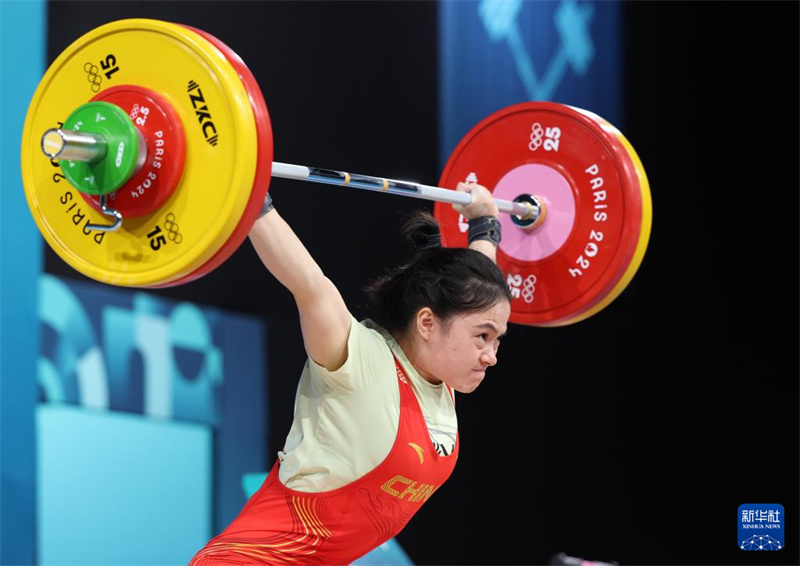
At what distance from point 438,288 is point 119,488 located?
1.97 meters

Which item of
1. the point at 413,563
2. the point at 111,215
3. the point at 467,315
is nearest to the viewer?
the point at 111,215

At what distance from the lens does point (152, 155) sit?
2.14 m

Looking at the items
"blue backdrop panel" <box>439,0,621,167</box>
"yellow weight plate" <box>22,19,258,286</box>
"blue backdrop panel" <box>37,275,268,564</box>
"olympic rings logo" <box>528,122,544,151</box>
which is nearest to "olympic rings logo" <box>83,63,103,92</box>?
"yellow weight plate" <box>22,19,258,286</box>

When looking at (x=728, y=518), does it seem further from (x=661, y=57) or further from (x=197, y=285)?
(x=197, y=285)

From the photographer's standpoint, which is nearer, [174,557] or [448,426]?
[448,426]

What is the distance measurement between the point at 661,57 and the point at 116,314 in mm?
2746

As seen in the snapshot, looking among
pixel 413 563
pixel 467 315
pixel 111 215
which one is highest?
pixel 111 215

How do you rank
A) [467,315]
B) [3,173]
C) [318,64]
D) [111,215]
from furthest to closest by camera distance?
[318,64] → [3,173] → [467,315] → [111,215]

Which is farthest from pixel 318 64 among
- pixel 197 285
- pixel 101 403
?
pixel 101 403

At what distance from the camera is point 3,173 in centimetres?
373

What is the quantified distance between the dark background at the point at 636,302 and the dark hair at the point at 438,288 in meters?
1.85

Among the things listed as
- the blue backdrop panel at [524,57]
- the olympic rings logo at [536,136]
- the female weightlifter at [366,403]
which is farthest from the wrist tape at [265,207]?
the blue backdrop panel at [524,57]

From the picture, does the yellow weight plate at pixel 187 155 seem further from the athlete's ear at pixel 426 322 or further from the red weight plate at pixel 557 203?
the red weight plate at pixel 557 203

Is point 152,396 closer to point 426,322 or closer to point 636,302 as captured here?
point 426,322
